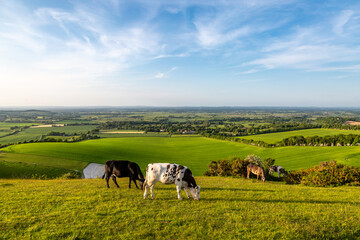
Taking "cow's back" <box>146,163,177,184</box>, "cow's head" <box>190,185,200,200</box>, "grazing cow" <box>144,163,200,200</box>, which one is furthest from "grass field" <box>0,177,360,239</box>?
"cow's back" <box>146,163,177,184</box>

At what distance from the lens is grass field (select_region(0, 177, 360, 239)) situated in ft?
21.5

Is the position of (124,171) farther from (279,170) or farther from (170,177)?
(279,170)

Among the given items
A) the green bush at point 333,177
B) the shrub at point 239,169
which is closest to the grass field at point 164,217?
the green bush at point 333,177

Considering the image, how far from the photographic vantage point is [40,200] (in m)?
9.24

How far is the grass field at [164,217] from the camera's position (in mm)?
6555

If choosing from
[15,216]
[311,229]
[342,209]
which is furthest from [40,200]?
[342,209]

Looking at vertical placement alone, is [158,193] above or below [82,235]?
below

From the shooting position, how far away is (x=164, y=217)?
772 cm

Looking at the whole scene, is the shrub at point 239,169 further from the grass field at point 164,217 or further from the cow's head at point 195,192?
the cow's head at point 195,192

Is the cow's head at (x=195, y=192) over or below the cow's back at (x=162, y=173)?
below

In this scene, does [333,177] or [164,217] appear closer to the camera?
[164,217]

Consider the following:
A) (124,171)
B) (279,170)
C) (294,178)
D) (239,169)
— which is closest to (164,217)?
(124,171)

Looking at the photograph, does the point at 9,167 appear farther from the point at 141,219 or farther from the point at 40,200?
the point at 141,219

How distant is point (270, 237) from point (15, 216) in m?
9.74
